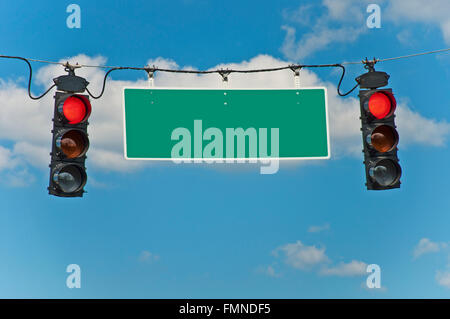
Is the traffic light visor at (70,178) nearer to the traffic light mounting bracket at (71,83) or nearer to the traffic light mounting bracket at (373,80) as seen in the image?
the traffic light mounting bracket at (71,83)

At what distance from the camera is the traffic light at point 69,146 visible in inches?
255

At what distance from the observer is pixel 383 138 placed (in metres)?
6.88

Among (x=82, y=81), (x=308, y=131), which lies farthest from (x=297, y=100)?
(x=82, y=81)

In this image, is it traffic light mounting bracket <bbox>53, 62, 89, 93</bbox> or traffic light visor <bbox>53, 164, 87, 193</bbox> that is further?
traffic light mounting bracket <bbox>53, 62, 89, 93</bbox>

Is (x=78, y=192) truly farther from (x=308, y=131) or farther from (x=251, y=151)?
(x=308, y=131)

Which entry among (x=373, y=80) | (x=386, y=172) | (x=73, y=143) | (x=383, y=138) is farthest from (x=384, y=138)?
(x=73, y=143)

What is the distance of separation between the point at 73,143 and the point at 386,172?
13.1 feet

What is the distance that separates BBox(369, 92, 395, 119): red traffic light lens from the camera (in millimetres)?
6973

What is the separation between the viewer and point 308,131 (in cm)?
765

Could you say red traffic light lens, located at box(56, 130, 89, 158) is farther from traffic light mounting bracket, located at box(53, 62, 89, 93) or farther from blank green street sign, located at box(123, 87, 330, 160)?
blank green street sign, located at box(123, 87, 330, 160)

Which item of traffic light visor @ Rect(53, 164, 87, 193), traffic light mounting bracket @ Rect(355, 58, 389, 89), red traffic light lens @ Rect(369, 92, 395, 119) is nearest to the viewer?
traffic light visor @ Rect(53, 164, 87, 193)

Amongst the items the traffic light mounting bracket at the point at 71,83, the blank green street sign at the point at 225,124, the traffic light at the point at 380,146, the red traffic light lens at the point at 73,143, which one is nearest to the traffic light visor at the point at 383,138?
the traffic light at the point at 380,146

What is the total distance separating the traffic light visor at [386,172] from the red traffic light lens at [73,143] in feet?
12.0

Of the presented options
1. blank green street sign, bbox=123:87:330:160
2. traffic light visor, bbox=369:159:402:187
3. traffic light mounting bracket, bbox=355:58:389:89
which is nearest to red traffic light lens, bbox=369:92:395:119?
traffic light mounting bracket, bbox=355:58:389:89
